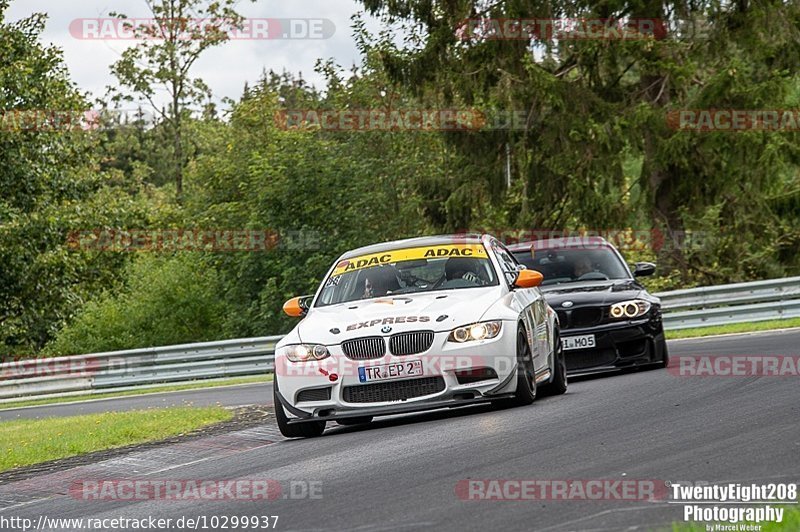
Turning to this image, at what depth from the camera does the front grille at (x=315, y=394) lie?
35.4 feet

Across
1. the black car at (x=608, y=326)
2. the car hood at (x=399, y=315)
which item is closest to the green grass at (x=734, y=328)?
the black car at (x=608, y=326)

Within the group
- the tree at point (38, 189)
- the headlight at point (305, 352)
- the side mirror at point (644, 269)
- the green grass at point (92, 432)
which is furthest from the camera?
the tree at point (38, 189)

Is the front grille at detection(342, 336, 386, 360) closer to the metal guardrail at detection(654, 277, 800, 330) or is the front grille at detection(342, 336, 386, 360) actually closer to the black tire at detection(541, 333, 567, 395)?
the black tire at detection(541, 333, 567, 395)

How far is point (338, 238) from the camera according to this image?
115ft

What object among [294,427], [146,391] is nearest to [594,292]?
[294,427]

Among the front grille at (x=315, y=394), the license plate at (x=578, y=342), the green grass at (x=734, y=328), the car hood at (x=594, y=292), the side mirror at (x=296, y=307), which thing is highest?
the side mirror at (x=296, y=307)

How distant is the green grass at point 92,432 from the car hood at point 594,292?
399cm

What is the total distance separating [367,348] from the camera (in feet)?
35.1

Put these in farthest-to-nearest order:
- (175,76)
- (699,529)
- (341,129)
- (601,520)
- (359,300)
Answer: (175,76) < (341,129) < (359,300) < (601,520) < (699,529)

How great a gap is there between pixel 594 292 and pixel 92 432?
5768 mm

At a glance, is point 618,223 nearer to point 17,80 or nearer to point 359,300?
point 17,80

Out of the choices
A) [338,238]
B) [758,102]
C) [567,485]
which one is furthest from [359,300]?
[338,238]

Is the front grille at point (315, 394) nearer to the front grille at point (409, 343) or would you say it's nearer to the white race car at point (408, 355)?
the white race car at point (408, 355)

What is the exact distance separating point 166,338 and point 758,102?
1800cm
